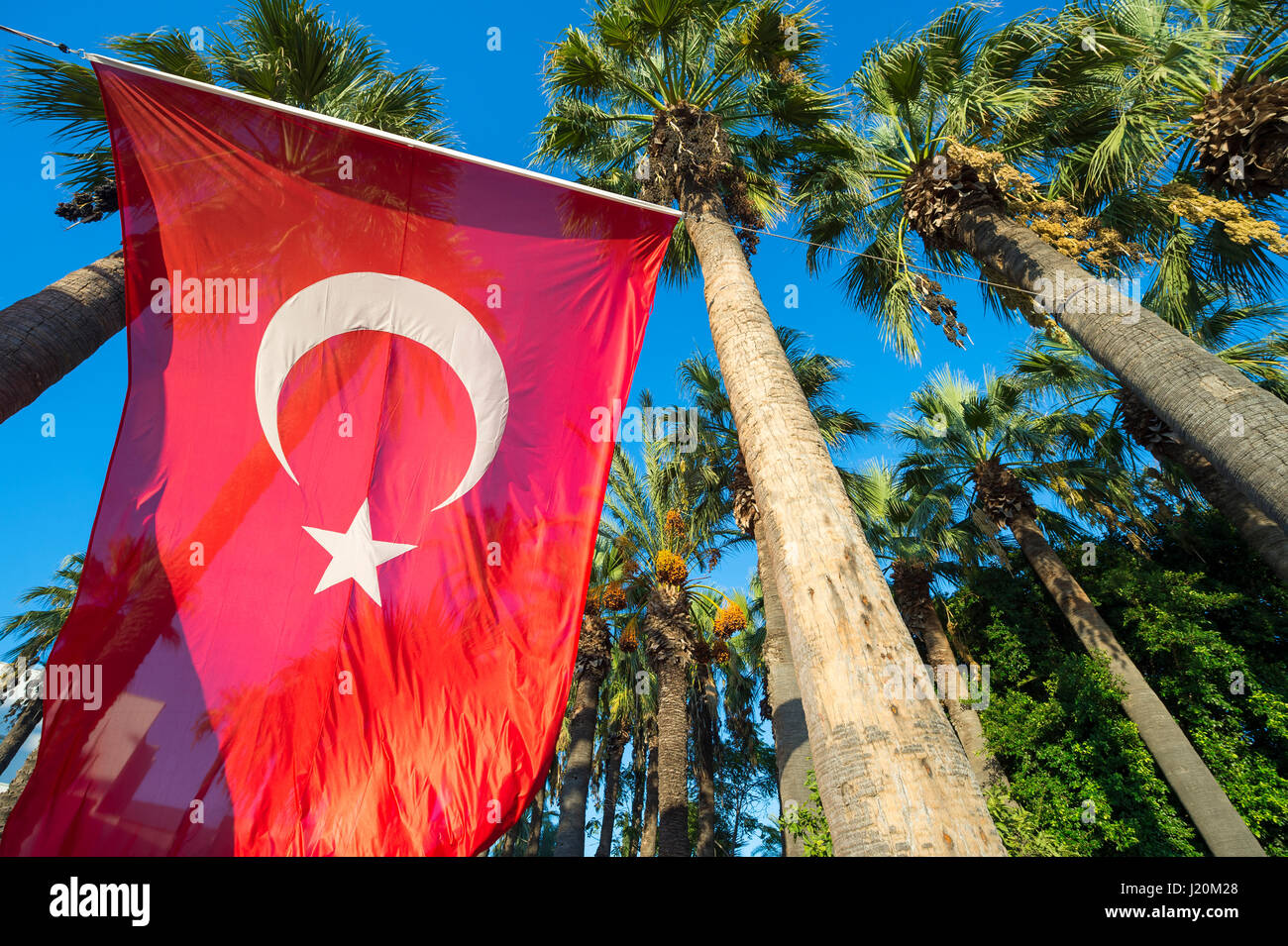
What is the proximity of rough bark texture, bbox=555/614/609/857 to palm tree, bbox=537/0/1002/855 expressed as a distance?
9.86m

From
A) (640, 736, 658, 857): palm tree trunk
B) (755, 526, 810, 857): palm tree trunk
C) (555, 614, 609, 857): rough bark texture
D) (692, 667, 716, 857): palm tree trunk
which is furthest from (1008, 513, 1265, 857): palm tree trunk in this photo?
(640, 736, 658, 857): palm tree trunk

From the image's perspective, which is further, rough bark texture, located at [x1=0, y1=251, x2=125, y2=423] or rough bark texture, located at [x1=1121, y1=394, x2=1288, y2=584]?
rough bark texture, located at [x1=1121, y1=394, x2=1288, y2=584]

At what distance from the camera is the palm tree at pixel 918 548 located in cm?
1517

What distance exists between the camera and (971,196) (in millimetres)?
8375

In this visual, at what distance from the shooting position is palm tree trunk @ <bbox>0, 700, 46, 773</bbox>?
63.8 ft

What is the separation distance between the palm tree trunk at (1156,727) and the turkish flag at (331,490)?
41.7 feet

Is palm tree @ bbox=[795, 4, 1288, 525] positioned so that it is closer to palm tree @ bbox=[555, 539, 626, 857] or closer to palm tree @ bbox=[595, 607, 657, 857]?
palm tree @ bbox=[555, 539, 626, 857]

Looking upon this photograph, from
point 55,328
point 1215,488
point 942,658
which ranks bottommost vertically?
point 942,658

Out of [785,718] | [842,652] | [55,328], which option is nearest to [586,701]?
[785,718]

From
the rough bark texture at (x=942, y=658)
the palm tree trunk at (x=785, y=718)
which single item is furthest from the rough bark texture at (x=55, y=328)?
the rough bark texture at (x=942, y=658)

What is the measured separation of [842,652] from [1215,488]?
12.3 metres

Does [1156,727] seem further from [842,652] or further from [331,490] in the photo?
[331,490]

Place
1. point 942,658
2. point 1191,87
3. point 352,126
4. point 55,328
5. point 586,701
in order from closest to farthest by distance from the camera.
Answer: point 352,126, point 55,328, point 1191,87, point 942,658, point 586,701
